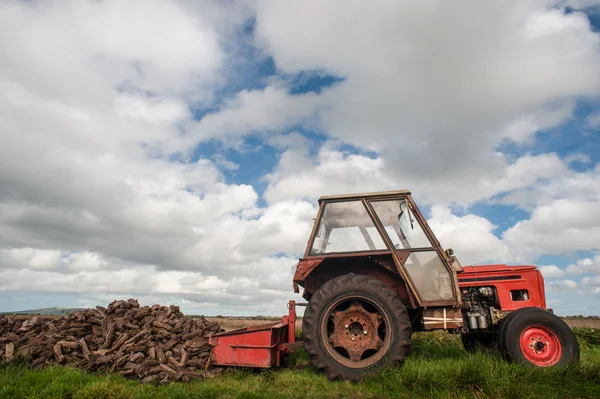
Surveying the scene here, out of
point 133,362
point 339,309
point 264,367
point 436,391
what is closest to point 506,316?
point 436,391

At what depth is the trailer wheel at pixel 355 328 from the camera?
207 inches

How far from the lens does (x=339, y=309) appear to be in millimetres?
5766

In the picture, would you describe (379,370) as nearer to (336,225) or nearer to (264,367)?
(264,367)

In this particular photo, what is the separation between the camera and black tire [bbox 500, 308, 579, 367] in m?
5.32

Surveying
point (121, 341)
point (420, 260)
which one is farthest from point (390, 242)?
point (121, 341)

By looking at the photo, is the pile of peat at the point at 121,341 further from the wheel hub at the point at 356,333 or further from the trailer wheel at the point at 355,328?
the wheel hub at the point at 356,333

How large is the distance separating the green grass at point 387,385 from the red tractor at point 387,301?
0.35 meters

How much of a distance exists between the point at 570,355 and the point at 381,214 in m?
3.12

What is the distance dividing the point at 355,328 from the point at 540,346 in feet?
8.27

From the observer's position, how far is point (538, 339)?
17.8 ft

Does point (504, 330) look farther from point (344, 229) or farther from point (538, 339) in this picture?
point (344, 229)

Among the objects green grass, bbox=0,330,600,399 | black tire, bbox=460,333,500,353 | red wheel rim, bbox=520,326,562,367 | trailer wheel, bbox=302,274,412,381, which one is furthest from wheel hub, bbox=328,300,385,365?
black tire, bbox=460,333,500,353

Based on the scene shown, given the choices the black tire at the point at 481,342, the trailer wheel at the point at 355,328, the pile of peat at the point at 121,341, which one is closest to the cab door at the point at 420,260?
the trailer wheel at the point at 355,328

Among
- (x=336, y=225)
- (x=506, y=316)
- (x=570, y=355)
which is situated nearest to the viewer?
(x=570, y=355)
